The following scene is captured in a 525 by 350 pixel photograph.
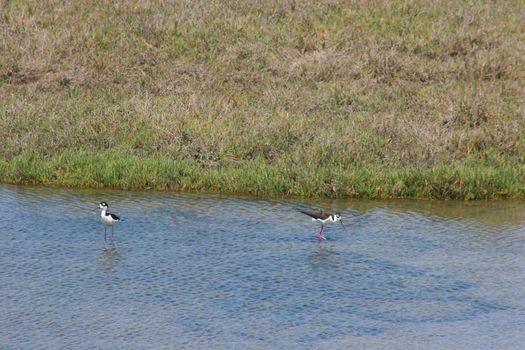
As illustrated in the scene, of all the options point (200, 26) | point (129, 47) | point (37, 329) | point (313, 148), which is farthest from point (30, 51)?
point (37, 329)

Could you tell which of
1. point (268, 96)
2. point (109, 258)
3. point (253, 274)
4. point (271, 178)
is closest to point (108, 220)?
point (109, 258)

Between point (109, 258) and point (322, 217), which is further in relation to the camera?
point (322, 217)

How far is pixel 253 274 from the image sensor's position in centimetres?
1669

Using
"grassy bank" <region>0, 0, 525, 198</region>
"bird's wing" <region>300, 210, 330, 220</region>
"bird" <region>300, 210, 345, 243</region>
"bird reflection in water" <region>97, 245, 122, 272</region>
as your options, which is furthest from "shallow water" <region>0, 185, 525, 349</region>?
"grassy bank" <region>0, 0, 525, 198</region>

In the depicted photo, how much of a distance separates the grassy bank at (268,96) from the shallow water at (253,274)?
0.71 meters

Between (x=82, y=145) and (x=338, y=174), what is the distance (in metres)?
6.24

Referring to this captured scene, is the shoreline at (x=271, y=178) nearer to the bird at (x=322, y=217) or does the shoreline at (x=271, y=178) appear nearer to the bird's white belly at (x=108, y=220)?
the bird at (x=322, y=217)

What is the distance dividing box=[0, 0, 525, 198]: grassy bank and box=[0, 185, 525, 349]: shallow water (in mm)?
706

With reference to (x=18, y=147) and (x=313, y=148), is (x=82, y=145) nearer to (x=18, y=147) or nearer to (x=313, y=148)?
(x=18, y=147)

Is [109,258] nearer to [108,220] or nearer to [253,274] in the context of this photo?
[108,220]

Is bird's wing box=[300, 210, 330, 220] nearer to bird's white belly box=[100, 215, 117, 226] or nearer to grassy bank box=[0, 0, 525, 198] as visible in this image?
grassy bank box=[0, 0, 525, 198]

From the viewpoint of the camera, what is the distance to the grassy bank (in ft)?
72.9

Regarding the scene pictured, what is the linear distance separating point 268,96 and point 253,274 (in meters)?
11.2

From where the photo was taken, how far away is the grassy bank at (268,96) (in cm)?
2222
